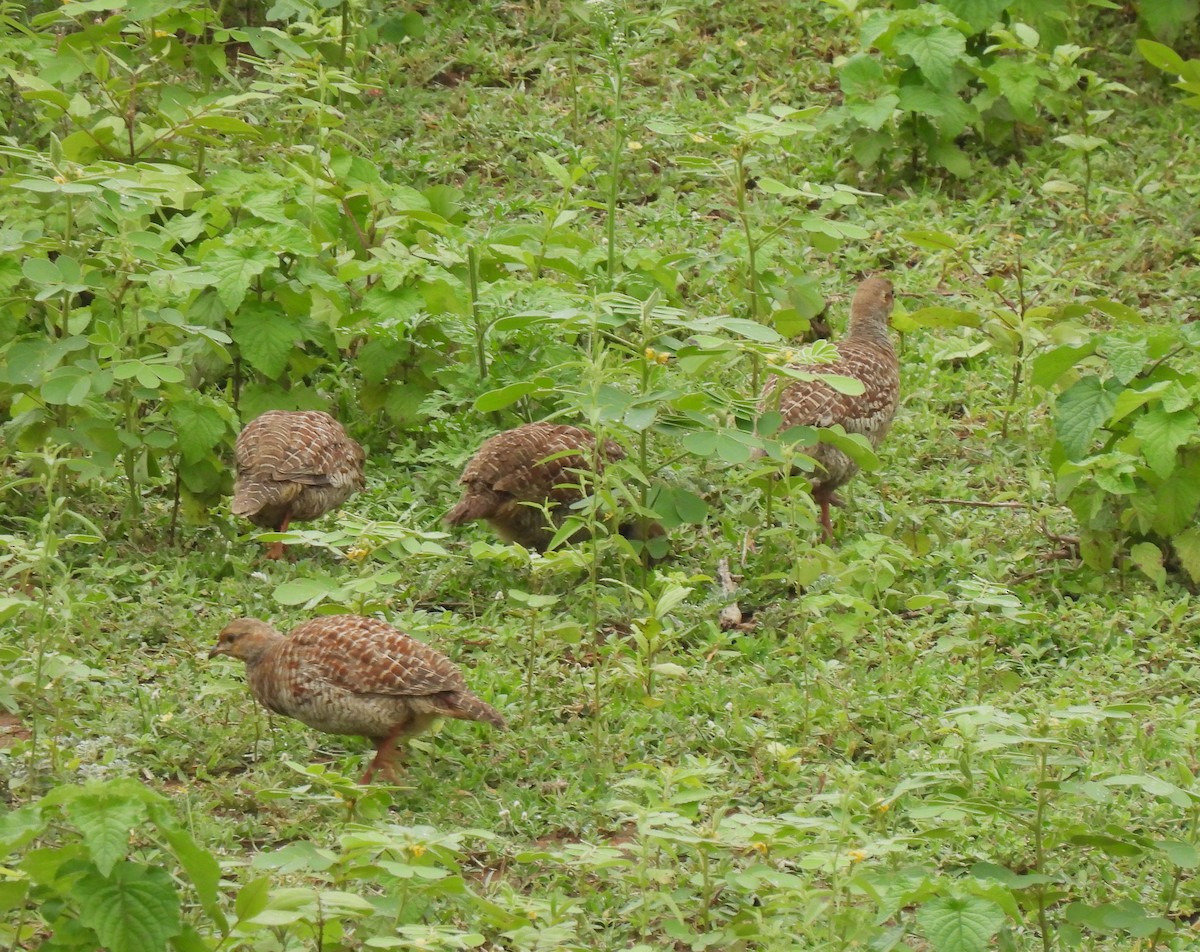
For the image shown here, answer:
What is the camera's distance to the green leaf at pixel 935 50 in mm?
10141

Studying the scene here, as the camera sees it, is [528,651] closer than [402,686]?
No

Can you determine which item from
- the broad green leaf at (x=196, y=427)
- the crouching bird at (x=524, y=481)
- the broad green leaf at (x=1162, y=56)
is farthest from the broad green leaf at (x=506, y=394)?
the broad green leaf at (x=1162, y=56)

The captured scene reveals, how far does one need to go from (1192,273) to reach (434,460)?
4.44 metres

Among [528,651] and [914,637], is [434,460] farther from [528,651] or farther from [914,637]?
[914,637]

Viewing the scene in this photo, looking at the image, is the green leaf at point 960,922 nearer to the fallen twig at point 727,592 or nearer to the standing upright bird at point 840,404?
the fallen twig at point 727,592

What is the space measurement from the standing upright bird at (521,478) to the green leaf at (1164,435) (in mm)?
2179

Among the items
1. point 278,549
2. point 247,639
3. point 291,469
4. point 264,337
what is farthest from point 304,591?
point 264,337

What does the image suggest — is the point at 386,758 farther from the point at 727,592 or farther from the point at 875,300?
the point at 875,300

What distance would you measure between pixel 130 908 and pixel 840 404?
4255mm

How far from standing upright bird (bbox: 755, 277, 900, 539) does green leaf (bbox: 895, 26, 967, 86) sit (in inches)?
98.0

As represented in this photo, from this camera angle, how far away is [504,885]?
187 inches

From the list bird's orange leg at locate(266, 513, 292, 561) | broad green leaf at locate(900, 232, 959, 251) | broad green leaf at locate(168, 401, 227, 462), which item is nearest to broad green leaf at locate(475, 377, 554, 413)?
bird's orange leg at locate(266, 513, 292, 561)

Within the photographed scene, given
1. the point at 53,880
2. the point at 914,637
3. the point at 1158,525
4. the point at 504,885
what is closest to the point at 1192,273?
the point at 1158,525

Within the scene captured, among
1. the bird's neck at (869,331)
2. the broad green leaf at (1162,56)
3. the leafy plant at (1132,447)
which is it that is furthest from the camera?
the broad green leaf at (1162,56)
